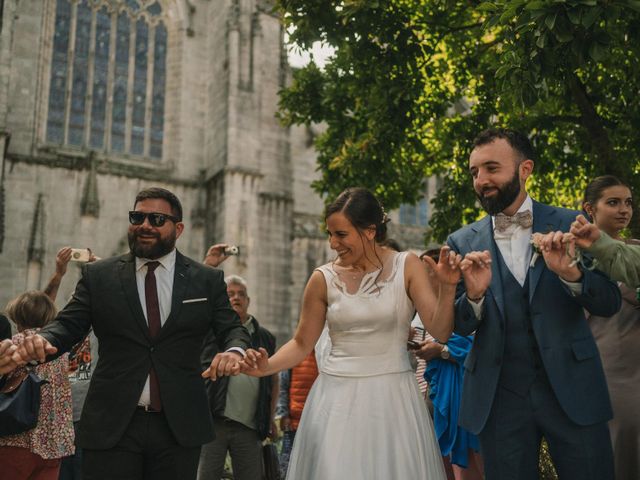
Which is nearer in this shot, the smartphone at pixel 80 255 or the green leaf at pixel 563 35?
the green leaf at pixel 563 35

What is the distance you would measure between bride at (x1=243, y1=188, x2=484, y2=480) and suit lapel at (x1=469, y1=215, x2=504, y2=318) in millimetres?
236

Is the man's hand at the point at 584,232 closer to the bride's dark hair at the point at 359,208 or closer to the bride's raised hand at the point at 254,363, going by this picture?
the bride's dark hair at the point at 359,208

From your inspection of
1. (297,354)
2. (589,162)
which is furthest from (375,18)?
(297,354)

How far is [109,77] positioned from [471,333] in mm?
19577

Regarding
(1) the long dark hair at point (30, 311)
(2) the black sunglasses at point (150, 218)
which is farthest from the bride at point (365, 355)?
(1) the long dark hair at point (30, 311)

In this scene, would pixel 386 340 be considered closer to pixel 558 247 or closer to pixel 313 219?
pixel 558 247

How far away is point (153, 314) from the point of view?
3.48 meters

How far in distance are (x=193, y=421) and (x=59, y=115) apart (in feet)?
60.3

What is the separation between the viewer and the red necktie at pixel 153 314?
335 centimetres

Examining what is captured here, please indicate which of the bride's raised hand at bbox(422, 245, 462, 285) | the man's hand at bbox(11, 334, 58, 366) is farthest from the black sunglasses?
the bride's raised hand at bbox(422, 245, 462, 285)

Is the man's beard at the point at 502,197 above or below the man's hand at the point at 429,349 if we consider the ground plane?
above

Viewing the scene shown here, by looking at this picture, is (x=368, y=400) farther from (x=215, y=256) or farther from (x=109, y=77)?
(x=109, y=77)

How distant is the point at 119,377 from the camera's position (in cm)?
333

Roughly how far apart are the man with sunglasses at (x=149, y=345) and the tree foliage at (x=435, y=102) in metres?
3.42
